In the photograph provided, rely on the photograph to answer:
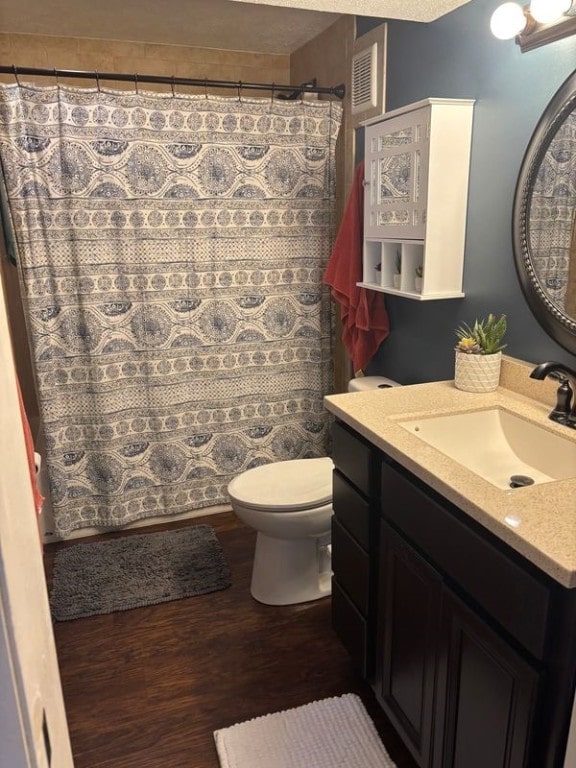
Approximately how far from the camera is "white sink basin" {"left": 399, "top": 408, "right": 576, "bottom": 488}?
1590 mm

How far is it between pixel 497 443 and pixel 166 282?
1.62 m

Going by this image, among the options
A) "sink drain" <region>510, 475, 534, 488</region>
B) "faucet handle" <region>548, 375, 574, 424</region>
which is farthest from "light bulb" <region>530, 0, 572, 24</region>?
"sink drain" <region>510, 475, 534, 488</region>

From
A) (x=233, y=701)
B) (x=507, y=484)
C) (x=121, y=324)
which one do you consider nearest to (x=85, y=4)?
(x=121, y=324)

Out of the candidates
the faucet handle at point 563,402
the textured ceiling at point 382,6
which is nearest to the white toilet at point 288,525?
the faucet handle at point 563,402

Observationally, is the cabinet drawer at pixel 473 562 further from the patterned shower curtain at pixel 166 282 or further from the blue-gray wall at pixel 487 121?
the patterned shower curtain at pixel 166 282

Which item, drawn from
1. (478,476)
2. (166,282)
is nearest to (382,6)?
(166,282)

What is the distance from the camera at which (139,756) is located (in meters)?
1.71

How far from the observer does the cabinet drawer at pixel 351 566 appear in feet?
5.73

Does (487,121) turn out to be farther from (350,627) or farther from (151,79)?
(350,627)

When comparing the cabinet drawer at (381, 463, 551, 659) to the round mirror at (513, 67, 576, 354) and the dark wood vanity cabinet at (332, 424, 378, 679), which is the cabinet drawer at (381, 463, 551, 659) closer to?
the dark wood vanity cabinet at (332, 424, 378, 679)

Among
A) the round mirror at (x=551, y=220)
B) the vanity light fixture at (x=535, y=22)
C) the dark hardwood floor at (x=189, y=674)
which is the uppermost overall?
the vanity light fixture at (x=535, y=22)

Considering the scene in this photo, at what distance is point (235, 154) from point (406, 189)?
924 millimetres

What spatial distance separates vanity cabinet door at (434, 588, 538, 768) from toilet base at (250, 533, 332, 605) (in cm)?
95

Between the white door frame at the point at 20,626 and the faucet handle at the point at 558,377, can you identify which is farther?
the faucet handle at the point at 558,377
